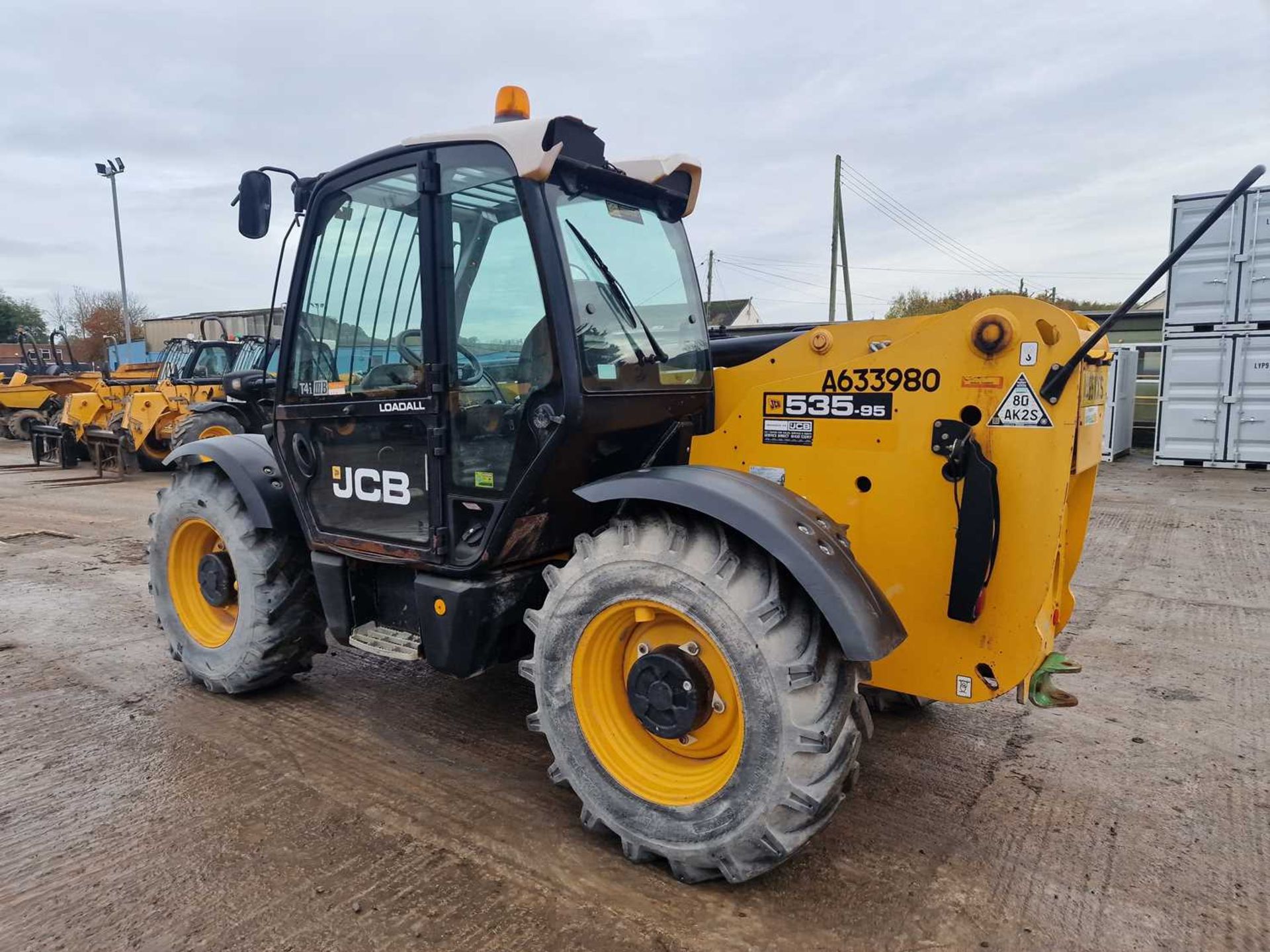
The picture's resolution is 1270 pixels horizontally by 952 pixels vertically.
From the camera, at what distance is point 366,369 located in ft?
11.3

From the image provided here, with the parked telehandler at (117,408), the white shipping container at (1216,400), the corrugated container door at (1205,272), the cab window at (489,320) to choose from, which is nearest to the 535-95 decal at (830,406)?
the cab window at (489,320)

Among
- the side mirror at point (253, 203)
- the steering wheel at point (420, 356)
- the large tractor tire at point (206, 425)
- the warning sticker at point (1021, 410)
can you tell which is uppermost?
the side mirror at point (253, 203)

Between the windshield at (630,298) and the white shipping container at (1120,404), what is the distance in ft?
37.4

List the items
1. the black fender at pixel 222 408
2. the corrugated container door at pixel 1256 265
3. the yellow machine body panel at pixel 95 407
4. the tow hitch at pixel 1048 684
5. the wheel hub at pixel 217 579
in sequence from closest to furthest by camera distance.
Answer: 1. the tow hitch at pixel 1048 684
2. the wheel hub at pixel 217 579
3. the corrugated container door at pixel 1256 265
4. the black fender at pixel 222 408
5. the yellow machine body panel at pixel 95 407

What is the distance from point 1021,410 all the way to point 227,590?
3.71 meters

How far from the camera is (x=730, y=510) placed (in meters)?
2.53

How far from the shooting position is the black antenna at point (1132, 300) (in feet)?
7.29

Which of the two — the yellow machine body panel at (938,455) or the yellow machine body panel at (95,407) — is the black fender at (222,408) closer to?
the yellow machine body panel at (95,407)

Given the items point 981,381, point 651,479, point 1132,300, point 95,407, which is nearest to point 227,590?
point 651,479

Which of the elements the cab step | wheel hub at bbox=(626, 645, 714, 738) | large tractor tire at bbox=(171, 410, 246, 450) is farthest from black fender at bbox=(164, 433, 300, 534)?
large tractor tire at bbox=(171, 410, 246, 450)

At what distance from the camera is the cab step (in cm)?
334

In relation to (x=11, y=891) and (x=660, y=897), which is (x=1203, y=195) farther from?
(x=11, y=891)

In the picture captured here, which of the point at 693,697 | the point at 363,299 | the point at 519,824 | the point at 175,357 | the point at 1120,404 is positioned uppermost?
the point at 175,357

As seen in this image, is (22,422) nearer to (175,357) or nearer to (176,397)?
(175,357)
